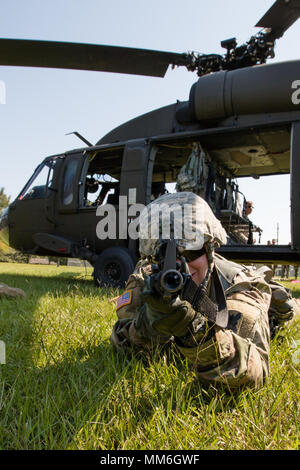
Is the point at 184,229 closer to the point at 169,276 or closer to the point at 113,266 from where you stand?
the point at 169,276

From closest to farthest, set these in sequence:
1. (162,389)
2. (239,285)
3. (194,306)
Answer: (194,306) → (162,389) → (239,285)

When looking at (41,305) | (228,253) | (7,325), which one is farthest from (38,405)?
(228,253)

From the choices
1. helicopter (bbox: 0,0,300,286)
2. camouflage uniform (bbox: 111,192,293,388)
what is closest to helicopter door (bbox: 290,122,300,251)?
helicopter (bbox: 0,0,300,286)

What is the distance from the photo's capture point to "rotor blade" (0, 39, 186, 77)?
14.9 ft

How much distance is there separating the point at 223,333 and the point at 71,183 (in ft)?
16.2

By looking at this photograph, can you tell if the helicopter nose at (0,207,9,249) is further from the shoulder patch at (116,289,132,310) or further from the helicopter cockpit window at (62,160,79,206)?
the shoulder patch at (116,289,132,310)

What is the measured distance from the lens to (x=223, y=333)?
4.24ft

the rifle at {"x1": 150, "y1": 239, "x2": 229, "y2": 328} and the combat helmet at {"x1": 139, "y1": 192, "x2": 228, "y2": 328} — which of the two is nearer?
the rifle at {"x1": 150, "y1": 239, "x2": 229, "y2": 328}

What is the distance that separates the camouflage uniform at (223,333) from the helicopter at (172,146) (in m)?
2.91

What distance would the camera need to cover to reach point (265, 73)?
448 centimetres

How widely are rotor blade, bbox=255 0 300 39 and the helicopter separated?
0.4 inches

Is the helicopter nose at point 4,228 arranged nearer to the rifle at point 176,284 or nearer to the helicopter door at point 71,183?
the helicopter door at point 71,183

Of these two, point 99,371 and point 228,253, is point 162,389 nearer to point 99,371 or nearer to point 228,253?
point 99,371

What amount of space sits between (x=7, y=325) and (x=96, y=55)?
12.3 feet
